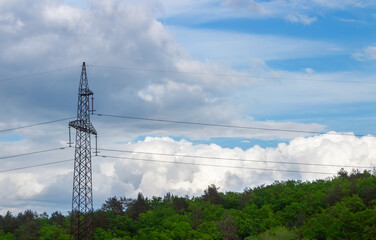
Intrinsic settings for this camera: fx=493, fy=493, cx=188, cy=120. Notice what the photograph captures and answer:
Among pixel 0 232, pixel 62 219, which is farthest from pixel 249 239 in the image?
pixel 0 232

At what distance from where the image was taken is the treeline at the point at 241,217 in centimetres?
9575

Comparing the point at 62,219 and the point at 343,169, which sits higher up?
the point at 343,169

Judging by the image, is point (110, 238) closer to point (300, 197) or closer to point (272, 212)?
point (272, 212)

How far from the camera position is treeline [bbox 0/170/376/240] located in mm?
95750

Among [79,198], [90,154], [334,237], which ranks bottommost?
[334,237]

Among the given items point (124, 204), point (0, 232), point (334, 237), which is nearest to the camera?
point (334, 237)

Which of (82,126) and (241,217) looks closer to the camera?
(82,126)

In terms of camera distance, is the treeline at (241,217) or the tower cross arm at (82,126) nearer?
the tower cross arm at (82,126)

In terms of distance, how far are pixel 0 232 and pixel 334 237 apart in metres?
73.0

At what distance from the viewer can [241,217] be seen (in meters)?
113

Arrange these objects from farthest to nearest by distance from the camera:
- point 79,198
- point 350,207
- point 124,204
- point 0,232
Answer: point 124,204 → point 0,232 → point 350,207 → point 79,198

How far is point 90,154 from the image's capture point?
6134 cm

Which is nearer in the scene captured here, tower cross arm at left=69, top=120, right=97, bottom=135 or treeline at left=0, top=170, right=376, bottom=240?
tower cross arm at left=69, top=120, right=97, bottom=135

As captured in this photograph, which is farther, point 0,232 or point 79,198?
point 0,232
